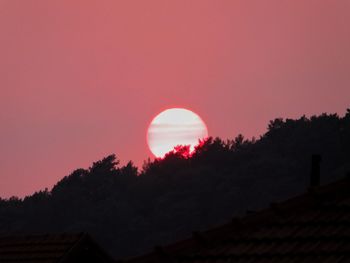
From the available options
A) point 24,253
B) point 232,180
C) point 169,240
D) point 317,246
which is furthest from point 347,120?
point 317,246

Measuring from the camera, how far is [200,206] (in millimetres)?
132625

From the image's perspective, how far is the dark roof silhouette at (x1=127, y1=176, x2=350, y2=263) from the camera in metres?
14.6

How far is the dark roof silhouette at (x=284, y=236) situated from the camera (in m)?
14.6

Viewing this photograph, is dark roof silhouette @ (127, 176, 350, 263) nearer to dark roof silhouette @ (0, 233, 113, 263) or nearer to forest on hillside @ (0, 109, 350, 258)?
dark roof silhouette @ (0, 233, 113, 263)

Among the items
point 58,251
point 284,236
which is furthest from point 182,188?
point 284,236

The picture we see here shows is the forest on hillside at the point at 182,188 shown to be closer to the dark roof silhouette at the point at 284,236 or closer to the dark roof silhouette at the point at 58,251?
the dark roof silhouette at the point at 58,251

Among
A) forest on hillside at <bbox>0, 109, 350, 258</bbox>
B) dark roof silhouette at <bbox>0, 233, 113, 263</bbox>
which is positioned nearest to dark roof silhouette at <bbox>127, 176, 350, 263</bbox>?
dark roof silhouette at <bbox>0, 233, 113, 263</bbox>

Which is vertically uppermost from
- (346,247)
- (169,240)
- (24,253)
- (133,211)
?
(133,211)

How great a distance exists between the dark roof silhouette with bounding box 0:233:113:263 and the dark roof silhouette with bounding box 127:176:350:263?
670 centimetres

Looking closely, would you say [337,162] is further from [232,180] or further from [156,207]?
[156,207]

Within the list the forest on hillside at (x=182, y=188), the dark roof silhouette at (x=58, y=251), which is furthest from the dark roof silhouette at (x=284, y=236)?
the forest on hillside at (x=182, y=188)

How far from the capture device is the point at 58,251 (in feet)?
76.8

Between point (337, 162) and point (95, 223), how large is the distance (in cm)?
3211

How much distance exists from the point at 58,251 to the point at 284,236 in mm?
9032
